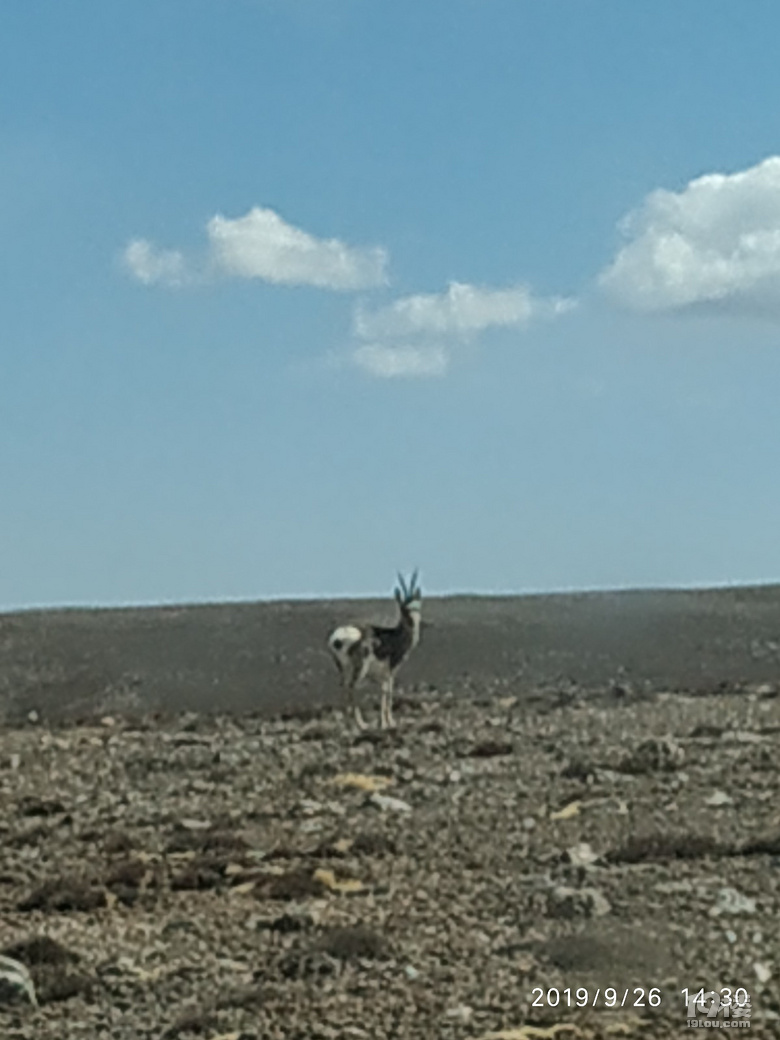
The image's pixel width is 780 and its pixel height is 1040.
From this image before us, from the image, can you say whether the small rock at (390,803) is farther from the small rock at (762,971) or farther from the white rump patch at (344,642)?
the white rump patch at (344,642)

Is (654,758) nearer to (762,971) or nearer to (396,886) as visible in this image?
(396,886)

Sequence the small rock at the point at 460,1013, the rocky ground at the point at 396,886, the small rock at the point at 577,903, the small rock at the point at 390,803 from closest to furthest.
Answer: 1. the small rock at the point at 460,1013
2. the rocky ground at the point at 396,886
3. the small rock at the point at 577,903
4. the small rock at the point at 390,803

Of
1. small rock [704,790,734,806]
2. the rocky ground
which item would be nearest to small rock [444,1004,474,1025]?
the rocky ground

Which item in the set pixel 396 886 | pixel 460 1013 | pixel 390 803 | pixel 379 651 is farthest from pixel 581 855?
pixel 379 651

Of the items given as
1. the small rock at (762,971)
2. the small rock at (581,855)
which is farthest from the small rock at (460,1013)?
the small rock at (581,855)

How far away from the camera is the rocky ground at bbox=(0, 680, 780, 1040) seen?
1262 centimetres

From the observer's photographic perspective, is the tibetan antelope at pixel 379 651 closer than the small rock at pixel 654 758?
No

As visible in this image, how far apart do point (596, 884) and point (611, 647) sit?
50295 mm

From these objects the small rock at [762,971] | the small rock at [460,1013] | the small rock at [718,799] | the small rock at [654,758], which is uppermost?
the small rock at [654,758]

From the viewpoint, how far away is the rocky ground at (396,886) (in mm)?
12617

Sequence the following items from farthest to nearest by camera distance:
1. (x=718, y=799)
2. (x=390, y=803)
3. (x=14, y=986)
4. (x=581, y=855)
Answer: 1. (x=390, y=803)
2. (x=718, y=799)
3. (x=581, y=855)
4. (x=14, y=986)

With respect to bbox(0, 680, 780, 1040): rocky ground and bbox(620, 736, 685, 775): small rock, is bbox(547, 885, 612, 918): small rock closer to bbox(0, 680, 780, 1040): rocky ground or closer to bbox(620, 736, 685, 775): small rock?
bbox(0, 680, 780, 1040): rocky ground

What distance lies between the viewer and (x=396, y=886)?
16.5 meters

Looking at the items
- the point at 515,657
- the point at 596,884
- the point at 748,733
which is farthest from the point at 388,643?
the point at 515,657
